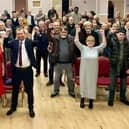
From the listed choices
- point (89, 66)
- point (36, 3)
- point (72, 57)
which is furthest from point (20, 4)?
point (89, 66)

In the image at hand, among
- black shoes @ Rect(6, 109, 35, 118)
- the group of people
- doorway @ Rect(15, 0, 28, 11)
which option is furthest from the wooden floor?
doorway @ Rect(15, 0, 28, 11)

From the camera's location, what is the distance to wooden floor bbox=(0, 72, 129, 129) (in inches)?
286

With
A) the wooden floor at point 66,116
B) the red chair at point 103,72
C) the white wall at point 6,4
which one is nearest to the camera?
the wooden floor at point 66,116

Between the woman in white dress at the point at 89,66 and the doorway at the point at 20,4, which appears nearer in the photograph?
the woman in white dress at the point at 89,66

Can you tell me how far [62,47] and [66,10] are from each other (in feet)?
48.1

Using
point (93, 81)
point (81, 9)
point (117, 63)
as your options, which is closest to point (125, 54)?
point (117, 63)

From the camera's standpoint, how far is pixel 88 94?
8.11 meters

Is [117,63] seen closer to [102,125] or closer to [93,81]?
[93,81]

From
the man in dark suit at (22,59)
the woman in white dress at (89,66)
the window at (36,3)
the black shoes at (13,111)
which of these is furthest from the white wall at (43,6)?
the man in dark suit at (22,59)

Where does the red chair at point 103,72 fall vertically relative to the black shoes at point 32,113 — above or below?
above

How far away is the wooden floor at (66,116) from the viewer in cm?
727

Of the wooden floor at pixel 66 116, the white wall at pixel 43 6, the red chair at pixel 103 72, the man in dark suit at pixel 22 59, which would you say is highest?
the white wall at pixel 43 6

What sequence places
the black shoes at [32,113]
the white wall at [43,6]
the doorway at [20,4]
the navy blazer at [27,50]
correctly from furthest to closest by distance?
the doorway at [20,4] < the white wall at [43,6] < the black shoes at [32,113] < the navy blazer at [27,50]

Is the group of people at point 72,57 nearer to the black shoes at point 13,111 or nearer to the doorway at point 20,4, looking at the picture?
the black shoes at point 13,111
